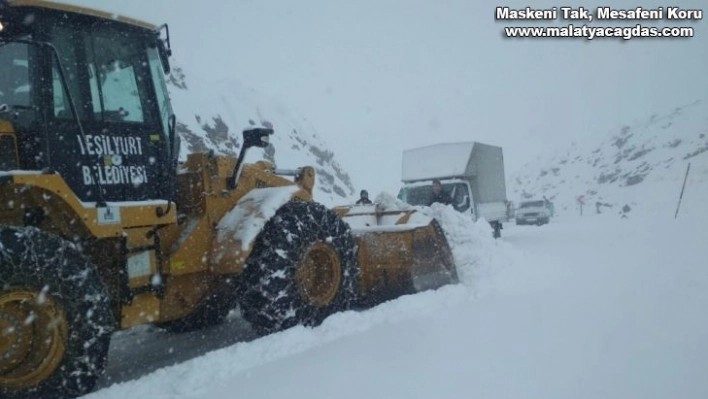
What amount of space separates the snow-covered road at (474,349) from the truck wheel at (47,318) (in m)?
0.28

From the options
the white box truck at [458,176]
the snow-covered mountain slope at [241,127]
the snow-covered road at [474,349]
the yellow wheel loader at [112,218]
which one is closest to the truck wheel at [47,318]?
the yellow wheel loader at [112,218]

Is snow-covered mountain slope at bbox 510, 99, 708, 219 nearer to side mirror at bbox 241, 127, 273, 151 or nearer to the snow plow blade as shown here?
the snow plow blade

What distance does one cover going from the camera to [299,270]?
4.65 m

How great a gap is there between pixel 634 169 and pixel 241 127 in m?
31.6

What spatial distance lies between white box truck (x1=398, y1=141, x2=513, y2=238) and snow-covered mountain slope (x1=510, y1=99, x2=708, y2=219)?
45.9 ft

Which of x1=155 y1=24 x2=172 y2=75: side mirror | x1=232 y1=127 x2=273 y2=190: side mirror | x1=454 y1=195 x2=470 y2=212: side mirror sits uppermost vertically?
x1=155 y1=24 x2=172 y2=75: side mirror

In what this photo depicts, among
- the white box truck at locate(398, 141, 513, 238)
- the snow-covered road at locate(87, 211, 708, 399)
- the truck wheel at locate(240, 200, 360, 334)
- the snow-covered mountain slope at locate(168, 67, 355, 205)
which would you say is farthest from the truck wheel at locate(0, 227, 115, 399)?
the snow-covered mountain slope at locate(168, 67, 355, 205)

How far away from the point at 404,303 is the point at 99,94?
3297 mm

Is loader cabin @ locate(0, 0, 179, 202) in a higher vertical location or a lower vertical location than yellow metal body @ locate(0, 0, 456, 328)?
higher

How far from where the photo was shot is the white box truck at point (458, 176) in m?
12.9

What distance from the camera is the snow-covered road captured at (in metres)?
3.00

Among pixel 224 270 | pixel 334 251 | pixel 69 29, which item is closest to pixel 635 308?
pixel 334 251

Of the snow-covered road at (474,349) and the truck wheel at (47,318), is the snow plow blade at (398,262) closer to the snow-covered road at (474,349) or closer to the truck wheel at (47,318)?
the snow-covered road at (474,349)

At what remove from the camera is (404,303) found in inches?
205
